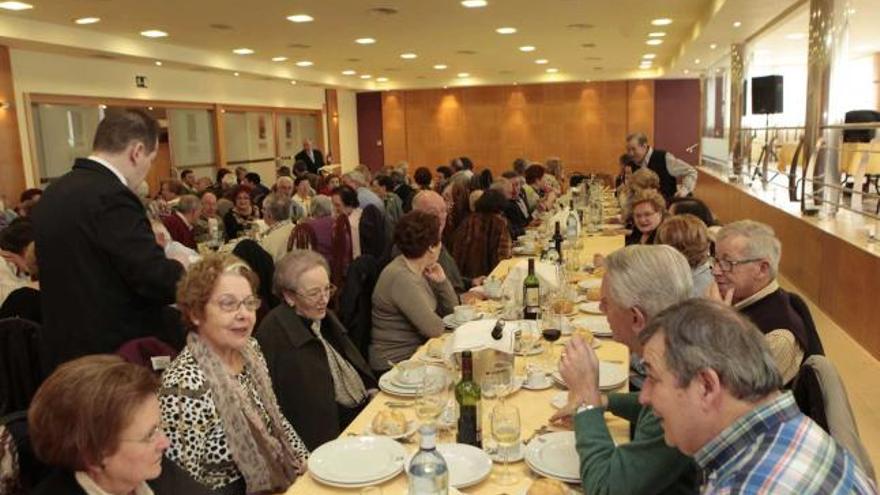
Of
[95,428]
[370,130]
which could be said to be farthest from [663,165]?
[370,130]

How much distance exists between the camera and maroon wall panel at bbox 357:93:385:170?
21.7 metres

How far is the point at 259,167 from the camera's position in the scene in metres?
16.1

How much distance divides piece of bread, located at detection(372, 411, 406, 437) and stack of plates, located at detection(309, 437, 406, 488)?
0.21ft

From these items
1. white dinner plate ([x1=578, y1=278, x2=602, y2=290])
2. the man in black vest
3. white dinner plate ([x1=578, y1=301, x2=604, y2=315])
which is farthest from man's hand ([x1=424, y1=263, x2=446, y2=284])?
the man in black vest

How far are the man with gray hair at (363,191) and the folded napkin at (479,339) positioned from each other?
12.9ft

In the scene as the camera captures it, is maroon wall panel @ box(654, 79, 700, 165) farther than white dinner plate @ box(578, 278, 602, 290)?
Yes

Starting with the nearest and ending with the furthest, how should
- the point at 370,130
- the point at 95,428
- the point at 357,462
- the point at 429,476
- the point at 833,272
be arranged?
the point at 95,428, the point at 429,476, the point at 357,462, the point at 833,272, the point at 370,130

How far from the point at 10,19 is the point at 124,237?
689cm

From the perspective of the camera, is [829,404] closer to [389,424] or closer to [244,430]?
[389,424]

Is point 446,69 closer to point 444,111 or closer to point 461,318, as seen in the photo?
point 444,111

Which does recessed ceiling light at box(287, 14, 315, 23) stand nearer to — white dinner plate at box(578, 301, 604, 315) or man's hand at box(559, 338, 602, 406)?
white dinner plate at box(578, 301, 604, 315)

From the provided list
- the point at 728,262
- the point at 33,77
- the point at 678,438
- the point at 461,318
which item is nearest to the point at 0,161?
the point at 33,77

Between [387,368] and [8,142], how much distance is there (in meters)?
7.94

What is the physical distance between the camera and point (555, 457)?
6.93 feet
